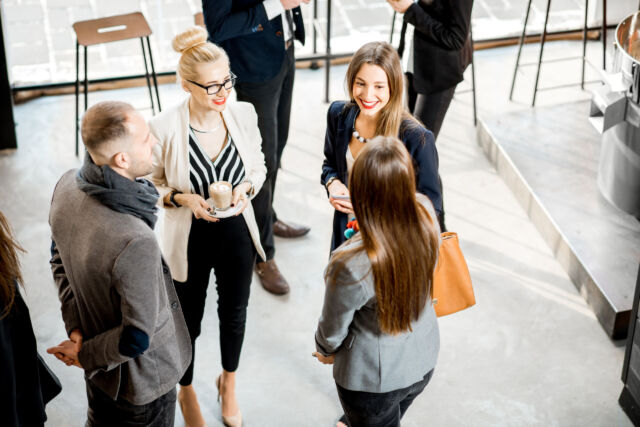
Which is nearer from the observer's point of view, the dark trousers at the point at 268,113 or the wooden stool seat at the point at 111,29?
the dark trousers at the point at 268,113

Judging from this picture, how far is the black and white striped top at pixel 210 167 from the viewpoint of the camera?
283 cm

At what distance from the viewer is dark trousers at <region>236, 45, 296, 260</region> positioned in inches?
149

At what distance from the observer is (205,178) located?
9.41 ft

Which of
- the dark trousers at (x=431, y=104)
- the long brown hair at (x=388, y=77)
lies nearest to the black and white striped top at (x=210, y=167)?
the long brown hair at (x=388, y=77)

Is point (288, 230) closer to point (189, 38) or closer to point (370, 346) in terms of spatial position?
point (189, 38)

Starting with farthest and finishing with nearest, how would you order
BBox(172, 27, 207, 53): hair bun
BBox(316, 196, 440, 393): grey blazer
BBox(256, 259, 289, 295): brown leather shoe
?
BBox(256, 259, 289, 295): brown leather shoe → BBox(172, 27, 207, 53): hair bun → BBox(316, 196, 440, 393): grey blazer

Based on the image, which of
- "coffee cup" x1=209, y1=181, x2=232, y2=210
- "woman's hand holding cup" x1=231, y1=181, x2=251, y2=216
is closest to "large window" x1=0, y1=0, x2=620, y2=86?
"woman's hand holding cup" x1=231, y1=181, x2=251, y2=216

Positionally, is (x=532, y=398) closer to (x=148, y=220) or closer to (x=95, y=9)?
(x=148, y=220)

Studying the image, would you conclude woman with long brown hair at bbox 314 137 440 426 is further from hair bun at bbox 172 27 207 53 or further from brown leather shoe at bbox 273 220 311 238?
brown leather shoe at bbox 273 220 311 238

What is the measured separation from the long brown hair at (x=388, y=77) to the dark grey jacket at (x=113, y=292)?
1030mm

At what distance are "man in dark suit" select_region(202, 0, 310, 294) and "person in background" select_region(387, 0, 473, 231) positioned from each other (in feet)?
1.84

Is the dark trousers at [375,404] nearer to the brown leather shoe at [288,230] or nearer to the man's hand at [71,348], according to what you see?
the man's hand at [71,348]

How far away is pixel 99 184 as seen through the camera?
2.13 m

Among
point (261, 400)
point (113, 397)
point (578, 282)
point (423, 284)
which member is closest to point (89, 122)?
point (113, 397)
